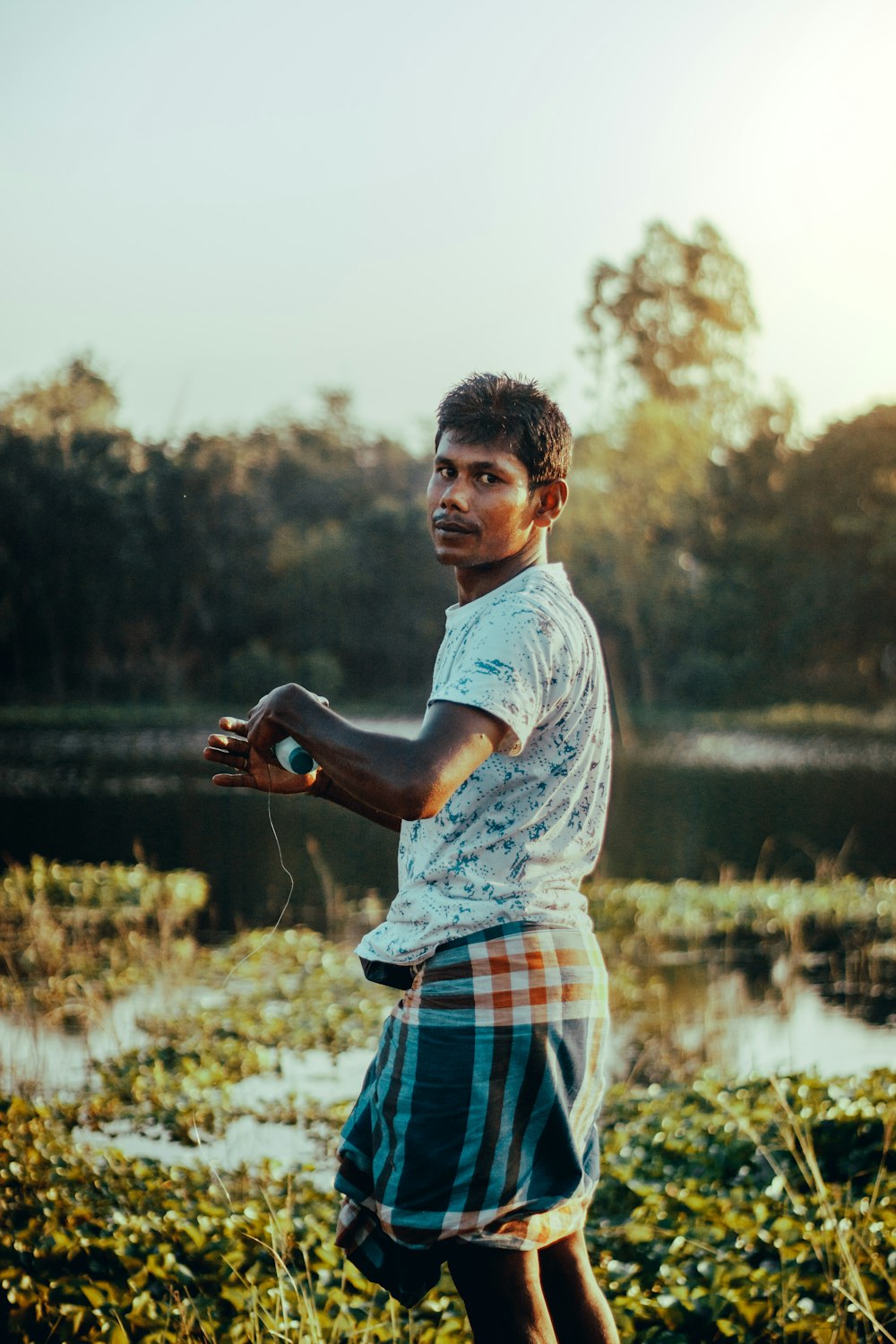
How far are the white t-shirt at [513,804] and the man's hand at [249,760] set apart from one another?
0.17 m

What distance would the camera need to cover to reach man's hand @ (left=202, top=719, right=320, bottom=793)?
1.75 metres

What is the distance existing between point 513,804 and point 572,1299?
665mm

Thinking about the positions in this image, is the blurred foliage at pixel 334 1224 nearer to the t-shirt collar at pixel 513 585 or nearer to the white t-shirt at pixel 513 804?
the white t-shirt at pixel 513 804

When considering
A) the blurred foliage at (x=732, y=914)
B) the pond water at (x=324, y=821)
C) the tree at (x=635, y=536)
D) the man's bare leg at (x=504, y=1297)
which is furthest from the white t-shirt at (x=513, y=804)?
the tree at (x=635, y=536)

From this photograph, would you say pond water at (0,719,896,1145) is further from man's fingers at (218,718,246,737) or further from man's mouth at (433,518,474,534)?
man's mouth at (433,518,474,534)

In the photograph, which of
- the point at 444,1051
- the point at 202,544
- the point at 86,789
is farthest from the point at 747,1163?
the point at 202,544

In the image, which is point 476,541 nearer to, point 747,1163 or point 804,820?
point 747,1163

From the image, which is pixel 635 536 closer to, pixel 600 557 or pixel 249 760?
pixel 600 557

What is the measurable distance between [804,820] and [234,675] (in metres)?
13.1

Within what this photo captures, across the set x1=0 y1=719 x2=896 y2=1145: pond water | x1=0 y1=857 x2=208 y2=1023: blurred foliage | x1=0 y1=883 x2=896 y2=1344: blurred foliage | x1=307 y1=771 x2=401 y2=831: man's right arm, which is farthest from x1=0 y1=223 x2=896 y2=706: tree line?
x1=307 y1=771 x2=401 y2=831: man's right arm

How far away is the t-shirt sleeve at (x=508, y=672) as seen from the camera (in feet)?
5.24

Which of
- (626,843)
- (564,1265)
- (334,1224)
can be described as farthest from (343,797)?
(626,843)

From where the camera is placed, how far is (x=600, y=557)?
32281mm

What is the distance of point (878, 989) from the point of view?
8141 millimetres
